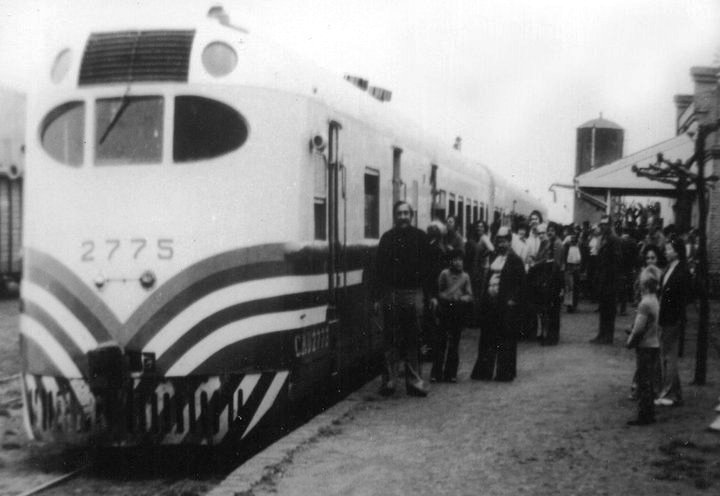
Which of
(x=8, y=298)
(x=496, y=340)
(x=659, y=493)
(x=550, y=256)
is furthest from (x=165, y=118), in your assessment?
(x=8, y=298)

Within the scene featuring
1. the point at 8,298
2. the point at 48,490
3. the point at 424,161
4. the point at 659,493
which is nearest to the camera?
the point at 659,493

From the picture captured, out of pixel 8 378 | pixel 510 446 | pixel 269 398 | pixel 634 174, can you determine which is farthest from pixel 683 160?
pixel 269 398

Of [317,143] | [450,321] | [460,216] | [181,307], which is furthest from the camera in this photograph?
[460,216]

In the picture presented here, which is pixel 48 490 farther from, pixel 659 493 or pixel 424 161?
pixel 424 161

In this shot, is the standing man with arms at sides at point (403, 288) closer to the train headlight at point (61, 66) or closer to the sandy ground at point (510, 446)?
the sandy ground at point (510, 446)

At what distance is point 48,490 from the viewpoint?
699 centimetres

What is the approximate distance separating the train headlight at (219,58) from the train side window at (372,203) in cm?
272

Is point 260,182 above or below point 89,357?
above

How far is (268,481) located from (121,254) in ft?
5.87

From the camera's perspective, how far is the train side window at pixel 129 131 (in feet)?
23.8

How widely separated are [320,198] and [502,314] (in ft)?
10.5

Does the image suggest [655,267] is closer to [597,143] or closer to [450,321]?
[450,321]

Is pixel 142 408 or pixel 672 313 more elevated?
pixel 672 313

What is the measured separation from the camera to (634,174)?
75.7 feet
